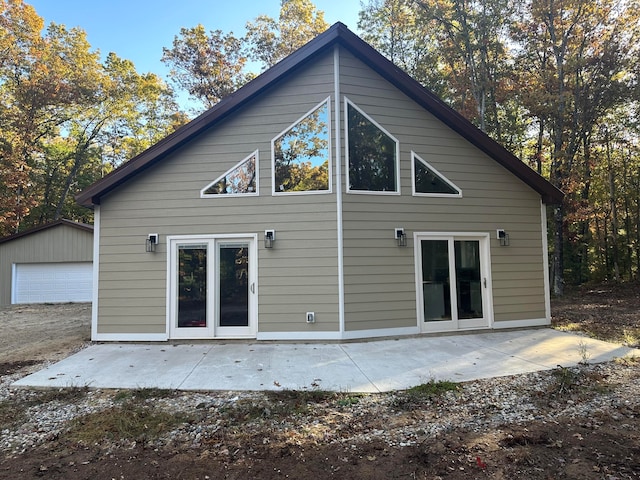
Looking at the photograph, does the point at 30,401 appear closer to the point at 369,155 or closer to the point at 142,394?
the point at 142,394

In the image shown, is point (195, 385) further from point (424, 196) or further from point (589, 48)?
point (589, 48)

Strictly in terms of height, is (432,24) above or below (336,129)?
above

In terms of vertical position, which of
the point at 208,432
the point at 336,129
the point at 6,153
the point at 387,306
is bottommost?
the point at 208,432

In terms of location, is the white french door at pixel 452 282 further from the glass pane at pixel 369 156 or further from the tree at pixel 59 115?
the tree at pixel 59 115

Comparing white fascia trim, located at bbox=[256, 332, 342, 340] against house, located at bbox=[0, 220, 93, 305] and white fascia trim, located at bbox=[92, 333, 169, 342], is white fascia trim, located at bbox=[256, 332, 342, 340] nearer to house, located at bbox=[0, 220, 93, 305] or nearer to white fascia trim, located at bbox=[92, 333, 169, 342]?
white fascia trim, located at bbox=[92, 333, 169, 342]

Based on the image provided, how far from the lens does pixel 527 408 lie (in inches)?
136

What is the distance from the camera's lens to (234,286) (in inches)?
252

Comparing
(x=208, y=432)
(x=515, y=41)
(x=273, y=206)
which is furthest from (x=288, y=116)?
(x=515, y=41)

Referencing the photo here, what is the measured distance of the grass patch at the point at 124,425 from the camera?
302cm

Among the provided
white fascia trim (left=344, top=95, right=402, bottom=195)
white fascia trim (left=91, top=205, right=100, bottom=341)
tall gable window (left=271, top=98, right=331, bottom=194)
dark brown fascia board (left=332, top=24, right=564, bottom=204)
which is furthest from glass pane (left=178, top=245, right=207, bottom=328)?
dark brown fascia board (left=332, top=24, right=564, bottom=204)

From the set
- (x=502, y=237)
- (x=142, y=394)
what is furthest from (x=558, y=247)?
(x=142, y=394)

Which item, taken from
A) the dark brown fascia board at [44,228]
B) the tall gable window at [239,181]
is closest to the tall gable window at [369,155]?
the tall gable window at [239,181]

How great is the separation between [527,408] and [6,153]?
70.2 ft

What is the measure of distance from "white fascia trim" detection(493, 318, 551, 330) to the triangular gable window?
2.68 metres
